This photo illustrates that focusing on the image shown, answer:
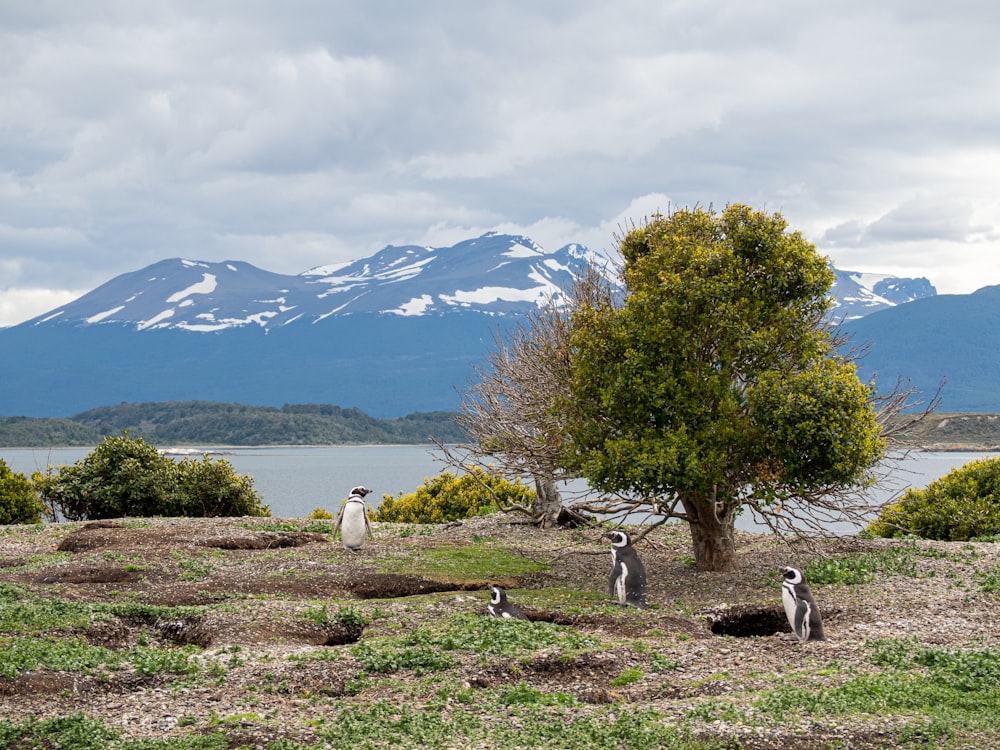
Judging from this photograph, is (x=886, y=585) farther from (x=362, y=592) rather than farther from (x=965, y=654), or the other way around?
(x=362, y=592)

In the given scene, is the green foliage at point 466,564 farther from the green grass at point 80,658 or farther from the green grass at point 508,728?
the green grass at point 508,728

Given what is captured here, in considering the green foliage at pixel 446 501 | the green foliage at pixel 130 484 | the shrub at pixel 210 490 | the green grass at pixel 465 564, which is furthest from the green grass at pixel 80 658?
the green foliage at pixel 446 501

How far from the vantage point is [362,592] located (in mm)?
15945

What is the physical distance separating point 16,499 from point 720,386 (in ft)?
69.9

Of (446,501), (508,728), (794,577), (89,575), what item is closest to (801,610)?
(794,577)

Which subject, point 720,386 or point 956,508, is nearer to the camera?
point 720,386

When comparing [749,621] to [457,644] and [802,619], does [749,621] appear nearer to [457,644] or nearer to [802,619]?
[802,619]

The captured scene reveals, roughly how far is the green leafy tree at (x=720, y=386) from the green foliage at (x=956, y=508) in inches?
298

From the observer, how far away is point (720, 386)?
54.7ft

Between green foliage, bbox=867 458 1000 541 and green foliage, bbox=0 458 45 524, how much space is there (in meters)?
23.3

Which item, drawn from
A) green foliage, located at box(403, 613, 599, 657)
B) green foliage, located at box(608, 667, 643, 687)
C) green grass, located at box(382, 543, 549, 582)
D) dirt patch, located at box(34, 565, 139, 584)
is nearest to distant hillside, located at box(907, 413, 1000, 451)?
green grass, located at box(382, 543, 549, 582)

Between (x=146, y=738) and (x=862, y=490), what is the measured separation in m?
13.7

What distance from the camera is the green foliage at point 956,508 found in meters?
23.1

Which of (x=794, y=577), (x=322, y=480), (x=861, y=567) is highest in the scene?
(x=794, y=577)
